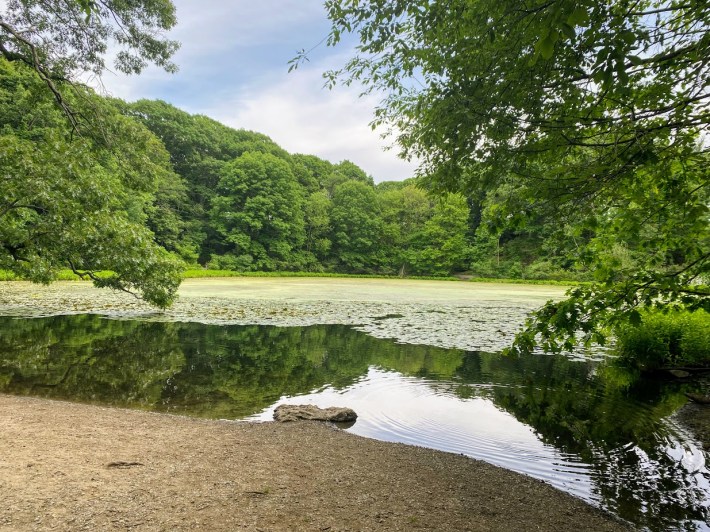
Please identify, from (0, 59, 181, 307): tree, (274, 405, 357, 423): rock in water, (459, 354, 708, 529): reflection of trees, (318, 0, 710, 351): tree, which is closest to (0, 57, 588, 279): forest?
(0, 59, 181, 307): tree

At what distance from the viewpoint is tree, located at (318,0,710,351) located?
303cm

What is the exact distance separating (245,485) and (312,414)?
2.67m

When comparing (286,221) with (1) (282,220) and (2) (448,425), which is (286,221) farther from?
(2) (448,425)

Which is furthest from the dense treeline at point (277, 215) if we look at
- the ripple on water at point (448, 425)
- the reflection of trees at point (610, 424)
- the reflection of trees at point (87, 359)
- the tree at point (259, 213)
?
the ripple on water at point (448, 425)

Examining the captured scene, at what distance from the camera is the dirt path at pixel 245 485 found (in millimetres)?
3092

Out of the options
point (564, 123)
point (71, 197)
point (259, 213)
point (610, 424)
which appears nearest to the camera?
Result: point (564, 123)

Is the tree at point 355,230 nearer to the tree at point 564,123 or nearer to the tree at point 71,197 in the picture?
the tree at point 71,197

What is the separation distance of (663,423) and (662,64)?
5649 millimetres

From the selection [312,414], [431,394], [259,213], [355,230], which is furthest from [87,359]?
[355,230]

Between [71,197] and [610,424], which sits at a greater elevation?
[71,197]

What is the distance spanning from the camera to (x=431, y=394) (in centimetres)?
778

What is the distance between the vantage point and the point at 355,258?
6081 cm

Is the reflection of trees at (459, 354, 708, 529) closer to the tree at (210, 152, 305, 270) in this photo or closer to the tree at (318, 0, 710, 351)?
the tree at (318, 0, 710, 351)

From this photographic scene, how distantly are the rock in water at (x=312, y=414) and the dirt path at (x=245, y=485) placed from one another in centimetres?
89
